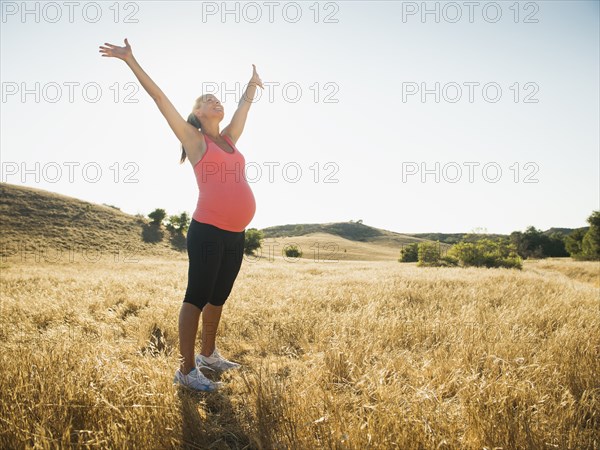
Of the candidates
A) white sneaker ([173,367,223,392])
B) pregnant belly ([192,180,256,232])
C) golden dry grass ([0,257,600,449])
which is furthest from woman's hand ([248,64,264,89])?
white sneaker ([173,367,223,392])

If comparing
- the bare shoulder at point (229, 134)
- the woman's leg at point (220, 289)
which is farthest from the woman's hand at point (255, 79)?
the woman's leg at point (220, 289)

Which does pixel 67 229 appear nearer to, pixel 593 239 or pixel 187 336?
pixel 187 336

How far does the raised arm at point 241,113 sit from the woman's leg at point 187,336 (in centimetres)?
195

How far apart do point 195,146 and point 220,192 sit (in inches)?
18.9

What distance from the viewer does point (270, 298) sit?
6258 millimetres

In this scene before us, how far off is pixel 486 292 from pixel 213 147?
6326 mm

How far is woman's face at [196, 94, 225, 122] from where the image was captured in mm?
3221

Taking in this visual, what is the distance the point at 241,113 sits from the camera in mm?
3783

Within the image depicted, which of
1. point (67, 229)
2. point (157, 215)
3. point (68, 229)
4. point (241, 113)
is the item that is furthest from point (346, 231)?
point (241, 113)

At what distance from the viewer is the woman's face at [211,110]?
3221 mm

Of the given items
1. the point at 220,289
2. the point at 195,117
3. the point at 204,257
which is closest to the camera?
the point at 204,257

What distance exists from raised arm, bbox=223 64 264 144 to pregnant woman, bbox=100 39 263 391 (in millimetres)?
340

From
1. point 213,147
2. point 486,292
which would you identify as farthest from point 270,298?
point 486,292

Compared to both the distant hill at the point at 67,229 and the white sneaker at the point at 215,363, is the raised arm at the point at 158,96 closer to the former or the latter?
the white sneaker at the point at 215,363
